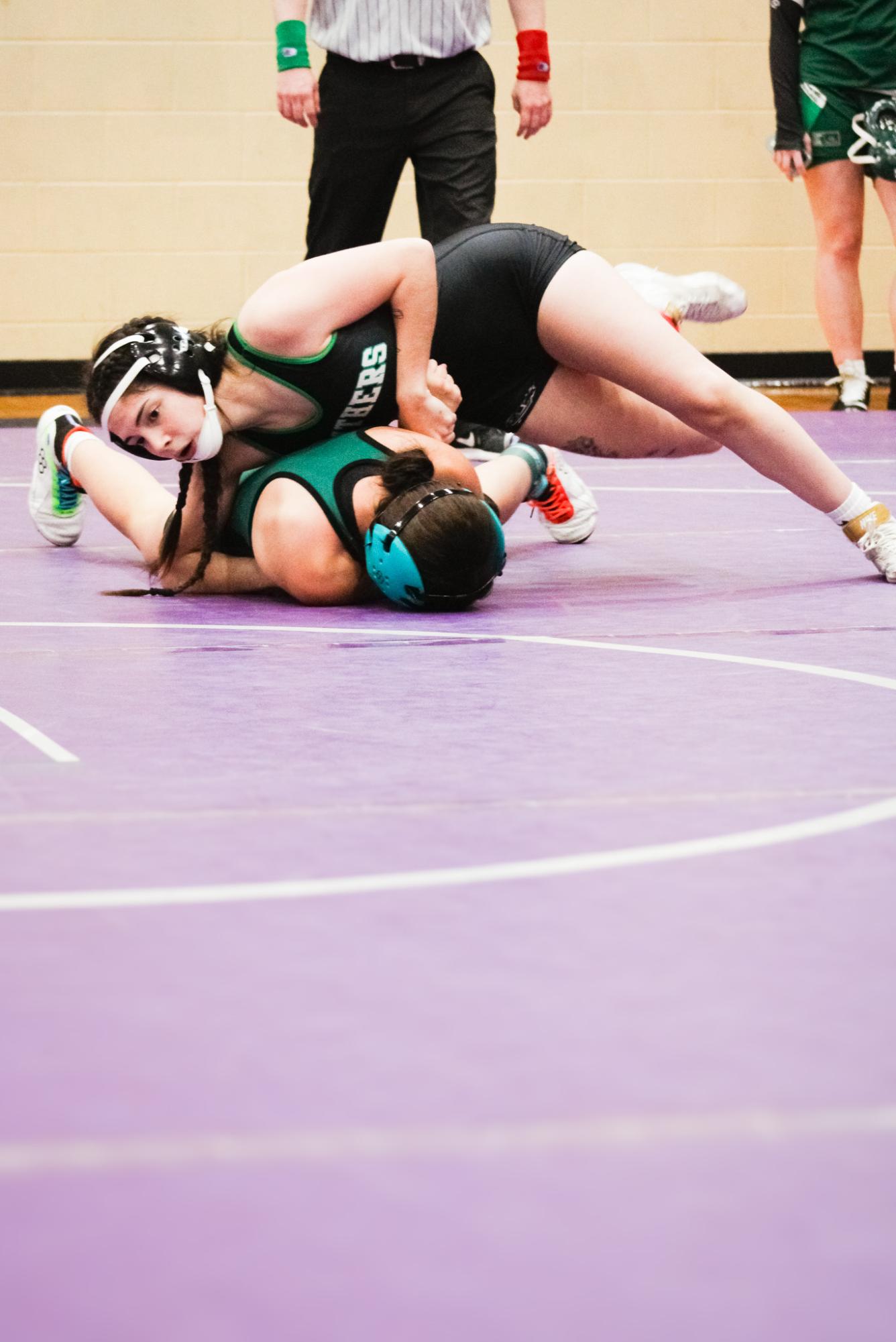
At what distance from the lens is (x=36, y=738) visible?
188cm

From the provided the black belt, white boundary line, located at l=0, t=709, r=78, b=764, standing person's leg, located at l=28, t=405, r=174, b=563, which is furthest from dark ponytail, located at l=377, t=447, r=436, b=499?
the black belt

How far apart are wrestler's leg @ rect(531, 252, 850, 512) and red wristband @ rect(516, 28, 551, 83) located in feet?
4.64

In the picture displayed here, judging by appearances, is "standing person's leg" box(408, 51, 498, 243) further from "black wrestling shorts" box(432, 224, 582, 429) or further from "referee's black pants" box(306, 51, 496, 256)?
"black wrestling shorts" box(432, 224, 582, 429)

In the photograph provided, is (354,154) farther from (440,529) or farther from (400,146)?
(440,529)

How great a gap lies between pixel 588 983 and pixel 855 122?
4904mm

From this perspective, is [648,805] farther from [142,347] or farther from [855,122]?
[855,122]

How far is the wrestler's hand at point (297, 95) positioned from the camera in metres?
4.02

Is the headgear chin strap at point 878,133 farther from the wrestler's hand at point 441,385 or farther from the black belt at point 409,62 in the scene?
the wrestler's hand at point 441,385

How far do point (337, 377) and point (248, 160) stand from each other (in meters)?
4.56

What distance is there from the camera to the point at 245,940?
1.22 meters

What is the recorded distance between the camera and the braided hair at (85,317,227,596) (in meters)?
2.69

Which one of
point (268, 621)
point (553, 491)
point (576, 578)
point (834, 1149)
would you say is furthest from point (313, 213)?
point (834, 1149)

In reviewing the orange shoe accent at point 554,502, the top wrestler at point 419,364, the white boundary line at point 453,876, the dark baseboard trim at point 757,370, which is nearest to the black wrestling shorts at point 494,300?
the top wrestler at point 419,364

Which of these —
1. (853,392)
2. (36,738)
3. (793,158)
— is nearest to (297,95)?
(793,158)
